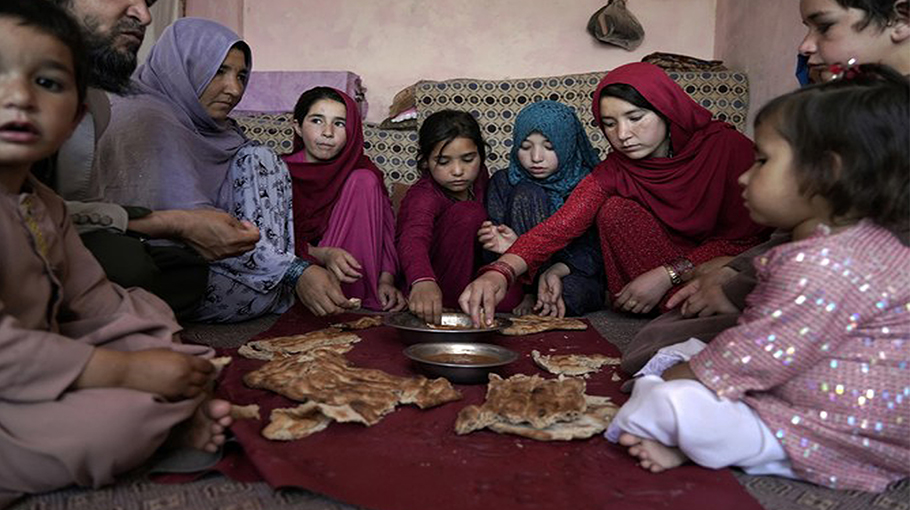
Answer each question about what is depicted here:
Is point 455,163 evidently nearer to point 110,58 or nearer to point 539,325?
point 539,325

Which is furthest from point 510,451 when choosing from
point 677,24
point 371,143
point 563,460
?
point 677,24

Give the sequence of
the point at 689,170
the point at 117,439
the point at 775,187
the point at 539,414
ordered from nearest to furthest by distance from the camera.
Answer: the point at 117,439 < the point at 775,187 < the point at 539,414 < the point at 689,170

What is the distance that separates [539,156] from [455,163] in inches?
16.4

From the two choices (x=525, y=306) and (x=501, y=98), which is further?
(x=501, y=98)

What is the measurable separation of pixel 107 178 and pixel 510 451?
1.88 metres

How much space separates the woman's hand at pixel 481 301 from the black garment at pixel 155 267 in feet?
3.38

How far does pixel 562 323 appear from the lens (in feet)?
9.55

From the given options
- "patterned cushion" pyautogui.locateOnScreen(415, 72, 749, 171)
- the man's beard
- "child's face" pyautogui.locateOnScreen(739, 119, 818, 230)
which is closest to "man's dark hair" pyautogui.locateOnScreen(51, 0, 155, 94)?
the man's beard

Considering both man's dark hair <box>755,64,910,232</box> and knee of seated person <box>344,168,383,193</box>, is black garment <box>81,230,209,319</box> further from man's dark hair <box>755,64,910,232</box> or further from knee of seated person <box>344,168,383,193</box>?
man's dark hair <box>755,64,910,232</box>

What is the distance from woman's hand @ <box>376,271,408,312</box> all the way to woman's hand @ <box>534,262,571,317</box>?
0.64m

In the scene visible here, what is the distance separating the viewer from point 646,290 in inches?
117

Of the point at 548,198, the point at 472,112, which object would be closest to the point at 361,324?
the point at 548,198

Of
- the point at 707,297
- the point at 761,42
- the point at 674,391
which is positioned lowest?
the point at 674,391

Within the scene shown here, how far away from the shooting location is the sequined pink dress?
4.51ft
